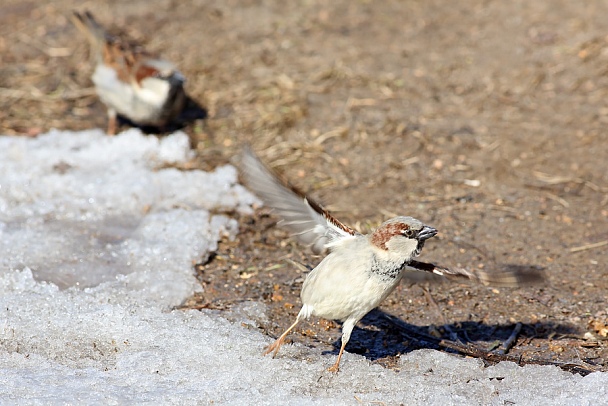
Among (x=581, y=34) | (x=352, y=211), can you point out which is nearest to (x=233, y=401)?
(x=352, y=211)

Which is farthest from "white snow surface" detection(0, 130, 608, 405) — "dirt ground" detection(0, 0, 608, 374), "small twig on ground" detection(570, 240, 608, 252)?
"small twig on ground" detection(570, 240, 608, 252)

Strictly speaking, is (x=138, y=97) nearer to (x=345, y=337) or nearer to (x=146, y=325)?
(x=146, y=325)

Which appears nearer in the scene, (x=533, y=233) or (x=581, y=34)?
(x=533, y=233)

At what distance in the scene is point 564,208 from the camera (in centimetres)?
586

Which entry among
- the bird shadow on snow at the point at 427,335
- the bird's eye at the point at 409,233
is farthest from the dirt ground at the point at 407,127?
the bird's eye at the point at 409,233

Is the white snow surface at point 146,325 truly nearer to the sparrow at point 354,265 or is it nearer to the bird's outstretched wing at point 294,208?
the sparrow at point 354,265

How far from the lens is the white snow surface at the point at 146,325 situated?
3.79 m

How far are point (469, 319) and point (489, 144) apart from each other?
2470 mm

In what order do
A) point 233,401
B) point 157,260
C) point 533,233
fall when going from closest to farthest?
1. point 233,401
2. point 157,260
3. point 533,233

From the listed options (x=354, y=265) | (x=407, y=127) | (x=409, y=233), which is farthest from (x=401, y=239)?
(x=407, y=127)

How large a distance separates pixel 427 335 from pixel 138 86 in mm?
3856

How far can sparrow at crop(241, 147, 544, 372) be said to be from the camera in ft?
12.9

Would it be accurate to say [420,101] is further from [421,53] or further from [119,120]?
[119,120]

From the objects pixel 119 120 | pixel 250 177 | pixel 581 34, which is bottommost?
pixel 119 120
